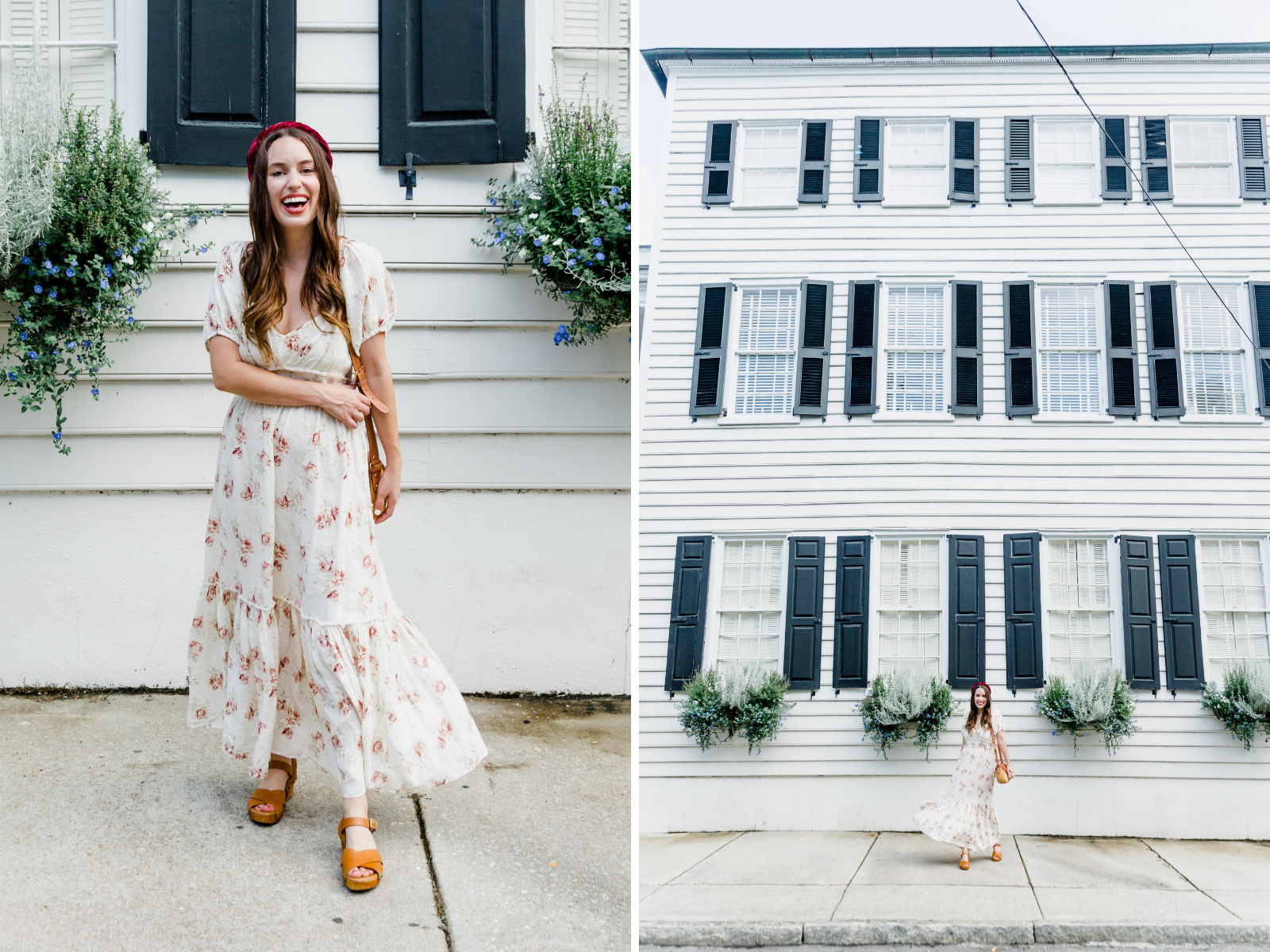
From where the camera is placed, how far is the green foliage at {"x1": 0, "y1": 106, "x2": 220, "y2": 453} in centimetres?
384

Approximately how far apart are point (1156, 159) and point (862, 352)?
329cm

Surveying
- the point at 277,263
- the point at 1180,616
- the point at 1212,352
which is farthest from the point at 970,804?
the point at 277,263

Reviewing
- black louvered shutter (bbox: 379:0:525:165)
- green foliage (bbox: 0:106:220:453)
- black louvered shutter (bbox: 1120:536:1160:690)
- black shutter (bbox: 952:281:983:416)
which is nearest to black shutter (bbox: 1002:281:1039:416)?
black shutter (bbox: 952:281:983:416)

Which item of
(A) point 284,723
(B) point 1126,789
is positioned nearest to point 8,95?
(A) point 284,723

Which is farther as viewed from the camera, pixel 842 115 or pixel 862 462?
pixel 842 115

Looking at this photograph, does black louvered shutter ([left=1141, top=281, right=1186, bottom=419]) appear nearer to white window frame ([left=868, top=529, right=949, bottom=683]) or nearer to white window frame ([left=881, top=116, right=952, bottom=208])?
white window frame ([left=881, top=116, right=952, bottom=208])

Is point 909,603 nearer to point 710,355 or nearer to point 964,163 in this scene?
point 710,355

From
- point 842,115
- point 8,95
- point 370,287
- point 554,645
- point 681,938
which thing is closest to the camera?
point 370,287

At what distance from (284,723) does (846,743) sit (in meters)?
5.98

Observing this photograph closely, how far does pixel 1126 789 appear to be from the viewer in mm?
7859

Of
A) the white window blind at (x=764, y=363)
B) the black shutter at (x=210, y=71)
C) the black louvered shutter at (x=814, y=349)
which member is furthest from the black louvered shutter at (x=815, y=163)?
the black shutter at (x=210, y=71)

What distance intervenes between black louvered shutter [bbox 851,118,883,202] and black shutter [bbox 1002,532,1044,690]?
11.0 feet

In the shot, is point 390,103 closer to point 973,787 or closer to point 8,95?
point 8,95

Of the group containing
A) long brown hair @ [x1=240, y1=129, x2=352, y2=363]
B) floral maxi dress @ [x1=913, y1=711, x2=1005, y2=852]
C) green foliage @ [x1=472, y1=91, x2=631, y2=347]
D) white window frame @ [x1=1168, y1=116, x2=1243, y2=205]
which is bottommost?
floral maxi dress @ [x1=913, y1=711, x2=1005, y2=852]
